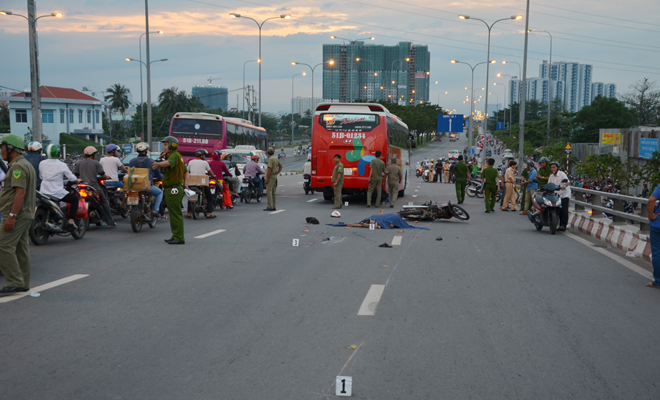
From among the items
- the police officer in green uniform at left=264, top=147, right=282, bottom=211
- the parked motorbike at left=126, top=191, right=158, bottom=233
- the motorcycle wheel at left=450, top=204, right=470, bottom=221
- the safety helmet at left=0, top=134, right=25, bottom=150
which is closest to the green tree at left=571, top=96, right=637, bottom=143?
the motorcycle wheel at left=450, top=204, right=470, bottom=221

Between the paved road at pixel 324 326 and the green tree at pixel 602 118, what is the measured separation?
86.0 meters

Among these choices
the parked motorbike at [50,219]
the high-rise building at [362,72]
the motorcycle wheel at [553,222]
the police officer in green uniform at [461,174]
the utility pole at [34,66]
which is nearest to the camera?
the parked motorbike at [50,219]

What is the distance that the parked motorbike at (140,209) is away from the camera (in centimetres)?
1305

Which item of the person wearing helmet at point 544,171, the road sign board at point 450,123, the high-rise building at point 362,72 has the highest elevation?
the high-rise building at point 362,72

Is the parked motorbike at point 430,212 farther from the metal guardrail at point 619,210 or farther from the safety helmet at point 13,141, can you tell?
the safety helmet at point 13,141

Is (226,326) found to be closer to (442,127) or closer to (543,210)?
(543,210)

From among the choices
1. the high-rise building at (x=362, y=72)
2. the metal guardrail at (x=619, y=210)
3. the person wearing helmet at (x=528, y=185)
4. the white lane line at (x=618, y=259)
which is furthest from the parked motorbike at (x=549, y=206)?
the high-rise building at (x=362, y=72)

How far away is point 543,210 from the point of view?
14992mm

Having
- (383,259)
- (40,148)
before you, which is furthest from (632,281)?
(40,148)

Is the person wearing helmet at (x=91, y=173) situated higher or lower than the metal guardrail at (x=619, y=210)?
higher

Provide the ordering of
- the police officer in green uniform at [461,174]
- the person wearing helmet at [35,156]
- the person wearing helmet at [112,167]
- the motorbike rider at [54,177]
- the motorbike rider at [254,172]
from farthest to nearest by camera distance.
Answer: the motorbike rider at [254,172] → the police officer in green uniform at [461,174] → the person wearing helmet at [112,167] → the person wearing helmet at [35,156] → the motorbike rider at [54,177]

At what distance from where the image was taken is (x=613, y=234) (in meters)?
13.2

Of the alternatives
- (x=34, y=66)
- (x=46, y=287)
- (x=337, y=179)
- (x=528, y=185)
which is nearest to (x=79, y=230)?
(x=46, y=287)

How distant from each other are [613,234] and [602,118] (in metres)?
83.6
